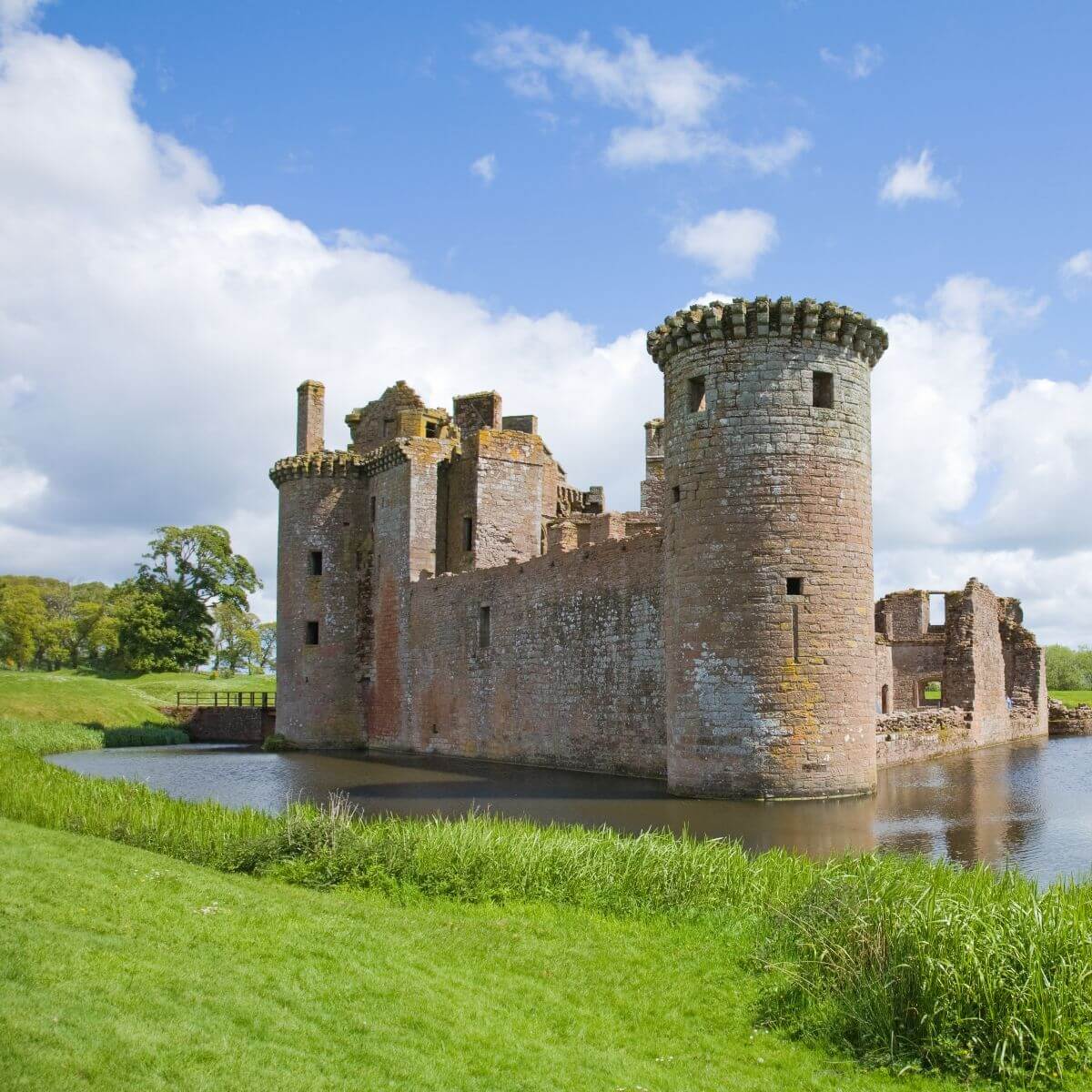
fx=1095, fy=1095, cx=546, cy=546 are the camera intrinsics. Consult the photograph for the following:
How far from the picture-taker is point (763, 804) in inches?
677

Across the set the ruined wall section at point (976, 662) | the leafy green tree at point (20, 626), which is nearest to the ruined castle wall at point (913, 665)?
the ruined wall section at point (976, 662)

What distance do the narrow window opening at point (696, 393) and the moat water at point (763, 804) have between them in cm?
674

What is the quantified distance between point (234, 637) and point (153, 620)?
470 inches

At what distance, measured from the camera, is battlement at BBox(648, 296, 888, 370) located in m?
18.5

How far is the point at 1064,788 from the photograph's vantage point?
64.4 ft

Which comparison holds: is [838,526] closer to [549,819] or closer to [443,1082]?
[549,819]

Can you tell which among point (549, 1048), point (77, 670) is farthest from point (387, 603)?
point (77, 670)

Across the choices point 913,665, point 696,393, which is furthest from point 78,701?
point 913,665

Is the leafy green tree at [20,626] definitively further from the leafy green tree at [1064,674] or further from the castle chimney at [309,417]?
the leafy green tree at [1064,674]

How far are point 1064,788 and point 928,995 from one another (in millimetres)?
14661

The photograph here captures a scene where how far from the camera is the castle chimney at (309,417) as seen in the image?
38469 mm

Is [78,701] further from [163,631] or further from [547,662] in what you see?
[547,662]

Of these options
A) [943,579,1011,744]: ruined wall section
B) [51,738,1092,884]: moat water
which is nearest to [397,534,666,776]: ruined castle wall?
[51,738,1092,884]: moat water

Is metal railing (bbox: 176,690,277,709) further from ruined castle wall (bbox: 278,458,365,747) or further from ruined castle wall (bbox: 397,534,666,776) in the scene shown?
ruined castle wall (bbox: 397,534,666,776)
